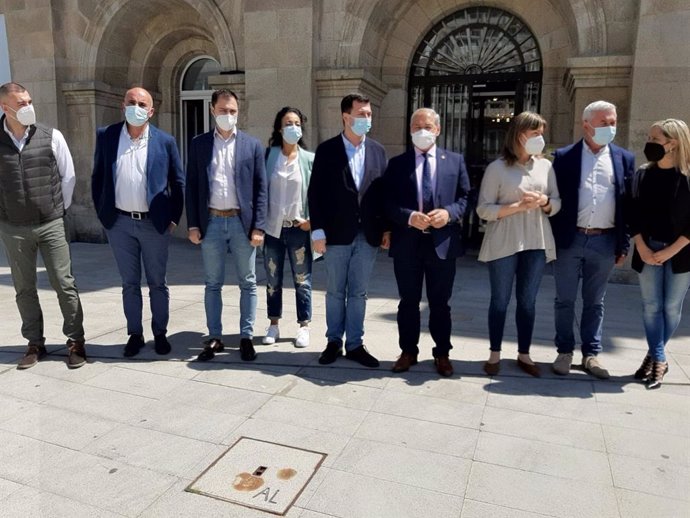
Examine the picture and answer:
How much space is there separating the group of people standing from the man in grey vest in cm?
1

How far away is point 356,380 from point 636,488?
1.86 m

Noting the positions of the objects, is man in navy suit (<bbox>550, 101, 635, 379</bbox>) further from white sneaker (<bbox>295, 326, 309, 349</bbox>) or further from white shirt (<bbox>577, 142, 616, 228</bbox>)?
white sneaker (<bbox>295, 326, 309, 349</bbox>)

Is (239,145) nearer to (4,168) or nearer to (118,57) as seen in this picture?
(4,168)

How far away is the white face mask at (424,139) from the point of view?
3887 mm

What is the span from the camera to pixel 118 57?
1103 cm

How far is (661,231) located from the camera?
12.5 feet

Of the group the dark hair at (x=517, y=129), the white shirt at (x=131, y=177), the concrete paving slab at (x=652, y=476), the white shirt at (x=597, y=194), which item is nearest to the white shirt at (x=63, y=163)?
the white shirt at (x=131, y=177)

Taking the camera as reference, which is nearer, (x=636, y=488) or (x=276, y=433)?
(x=636, y=488)

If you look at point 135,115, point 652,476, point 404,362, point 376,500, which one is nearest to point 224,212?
point 135,115

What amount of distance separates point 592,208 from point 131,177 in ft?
10.9

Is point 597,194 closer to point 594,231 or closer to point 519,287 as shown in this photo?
point 594,231

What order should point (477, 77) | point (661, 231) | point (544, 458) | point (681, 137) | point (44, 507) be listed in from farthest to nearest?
point (477, 77) → point (661, 231) → point (681, 137) → point (544, 458) → point (44, 507)

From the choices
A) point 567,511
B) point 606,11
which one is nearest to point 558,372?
point 567,511

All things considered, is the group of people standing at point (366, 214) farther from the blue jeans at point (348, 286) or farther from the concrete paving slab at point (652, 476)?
the concrete paving slab at point (652, 476)
